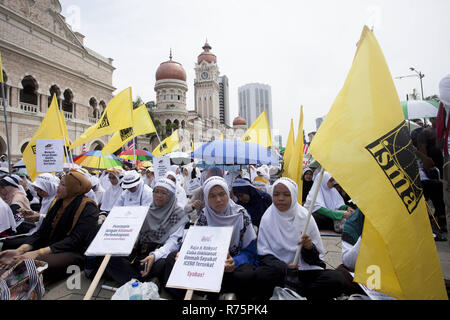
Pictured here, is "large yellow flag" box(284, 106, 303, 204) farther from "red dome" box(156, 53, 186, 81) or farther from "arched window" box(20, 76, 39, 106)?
"red dome" box(156, 53, 186, 81)

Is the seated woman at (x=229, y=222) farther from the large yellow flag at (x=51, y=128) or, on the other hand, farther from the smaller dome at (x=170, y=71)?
the smaller dome at (x=170, y=71)

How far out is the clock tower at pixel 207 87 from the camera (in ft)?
167

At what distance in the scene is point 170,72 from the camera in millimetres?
40125

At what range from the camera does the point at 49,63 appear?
1513cm

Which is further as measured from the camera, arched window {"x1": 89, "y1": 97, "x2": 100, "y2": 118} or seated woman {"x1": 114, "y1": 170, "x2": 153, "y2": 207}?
arched window {"x1": 89, "y1": 97, "x2": 100, "y2": 118}

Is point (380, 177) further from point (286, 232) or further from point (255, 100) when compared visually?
point (255, 100)

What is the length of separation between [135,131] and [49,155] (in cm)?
181

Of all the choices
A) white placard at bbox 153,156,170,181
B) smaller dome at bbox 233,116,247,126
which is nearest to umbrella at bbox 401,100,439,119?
white placard at bbox 153,156,170,181

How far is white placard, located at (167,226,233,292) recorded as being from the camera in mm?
1696

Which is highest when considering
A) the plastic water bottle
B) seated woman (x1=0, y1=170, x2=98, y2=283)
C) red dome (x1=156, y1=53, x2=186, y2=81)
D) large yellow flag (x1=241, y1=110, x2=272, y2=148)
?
red dome (x1=156, y1=53, x2=186, y2=81)

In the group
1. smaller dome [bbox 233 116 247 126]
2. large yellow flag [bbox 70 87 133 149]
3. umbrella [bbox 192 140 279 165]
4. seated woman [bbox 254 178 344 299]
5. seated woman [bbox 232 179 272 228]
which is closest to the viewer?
seated woman [bbox 254 178 344 299]

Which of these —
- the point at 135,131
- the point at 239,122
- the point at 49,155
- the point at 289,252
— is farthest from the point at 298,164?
the point at 239,122

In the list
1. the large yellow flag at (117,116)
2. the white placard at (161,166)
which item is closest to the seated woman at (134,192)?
the large yellow flag at (117,116)

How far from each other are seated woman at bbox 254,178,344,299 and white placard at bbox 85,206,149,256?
1163 millimetres
